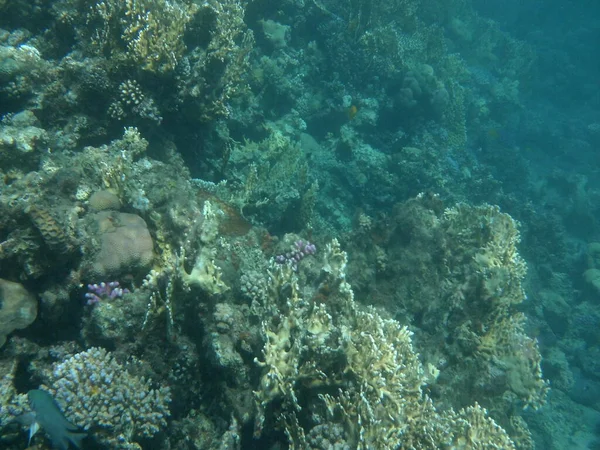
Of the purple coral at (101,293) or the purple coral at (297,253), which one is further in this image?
the purple coral at (297,253)

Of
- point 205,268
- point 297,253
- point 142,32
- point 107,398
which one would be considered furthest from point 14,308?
point 142,32

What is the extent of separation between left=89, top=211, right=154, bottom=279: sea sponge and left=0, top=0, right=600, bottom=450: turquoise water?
0.08ft

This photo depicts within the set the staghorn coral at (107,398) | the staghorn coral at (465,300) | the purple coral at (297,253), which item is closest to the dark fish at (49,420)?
the staghorn coral at (107,398)

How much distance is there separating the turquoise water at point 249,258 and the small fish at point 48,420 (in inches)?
0.6

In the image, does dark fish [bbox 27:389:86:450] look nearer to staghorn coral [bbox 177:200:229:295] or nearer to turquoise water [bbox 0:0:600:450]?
turquoise water [bbox 0:0:600:450]

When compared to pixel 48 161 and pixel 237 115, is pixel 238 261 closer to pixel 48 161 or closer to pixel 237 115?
pixel 48 161

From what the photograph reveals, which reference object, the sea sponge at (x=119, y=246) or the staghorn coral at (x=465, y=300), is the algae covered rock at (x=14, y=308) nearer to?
the sea sponge at (x=119, y=246)

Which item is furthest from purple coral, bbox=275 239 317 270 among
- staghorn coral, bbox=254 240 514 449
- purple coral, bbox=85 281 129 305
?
purple coral, bbox=85 281 129 305

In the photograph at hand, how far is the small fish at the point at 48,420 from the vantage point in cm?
282

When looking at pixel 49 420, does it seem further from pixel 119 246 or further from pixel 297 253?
pixel 297 253

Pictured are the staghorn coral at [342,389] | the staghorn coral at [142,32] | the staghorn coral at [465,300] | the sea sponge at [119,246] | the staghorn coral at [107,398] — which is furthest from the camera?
the staghorn coral at [142,32]

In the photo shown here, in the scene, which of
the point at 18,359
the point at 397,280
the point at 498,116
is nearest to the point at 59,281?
the point at 18,359

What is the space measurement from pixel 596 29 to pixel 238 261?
37912 millimetres

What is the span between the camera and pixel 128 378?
11.6ft
